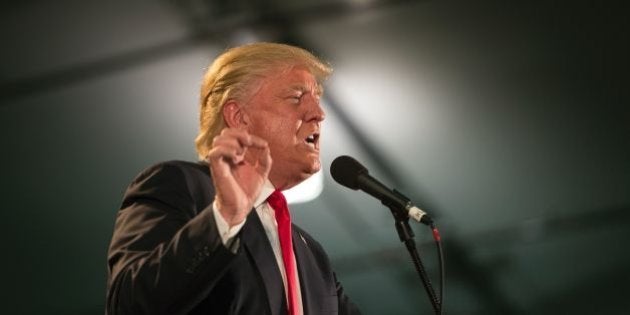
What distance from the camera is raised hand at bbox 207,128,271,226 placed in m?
1.15

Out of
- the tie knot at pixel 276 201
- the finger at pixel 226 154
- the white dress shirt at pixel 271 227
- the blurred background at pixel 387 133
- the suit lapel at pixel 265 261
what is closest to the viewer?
the finger at pixel 226 154

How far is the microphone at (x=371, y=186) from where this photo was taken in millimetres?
1538

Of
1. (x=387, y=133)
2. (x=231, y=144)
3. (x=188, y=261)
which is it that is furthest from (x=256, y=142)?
(x=387, y=133)

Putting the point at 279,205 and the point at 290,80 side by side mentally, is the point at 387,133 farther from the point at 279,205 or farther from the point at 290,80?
the point at 279,205

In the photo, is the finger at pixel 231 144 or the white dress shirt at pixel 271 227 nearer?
the finger at pixel 231 144

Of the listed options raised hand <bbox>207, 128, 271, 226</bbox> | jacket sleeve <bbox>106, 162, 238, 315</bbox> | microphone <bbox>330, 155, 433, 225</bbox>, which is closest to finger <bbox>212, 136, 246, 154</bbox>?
raised hand <bbox>207, 128, 271, 226</bbox>

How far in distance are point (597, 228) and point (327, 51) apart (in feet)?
4.93

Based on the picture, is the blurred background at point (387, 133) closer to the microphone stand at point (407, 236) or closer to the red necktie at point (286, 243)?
the red necktie at point (286, 243)

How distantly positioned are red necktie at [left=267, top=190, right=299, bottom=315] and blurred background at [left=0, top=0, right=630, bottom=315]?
142 cm

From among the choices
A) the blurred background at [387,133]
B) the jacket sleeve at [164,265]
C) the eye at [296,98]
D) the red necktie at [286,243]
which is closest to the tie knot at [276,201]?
the red necktie at [286,243]

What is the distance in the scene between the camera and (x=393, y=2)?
2977 millimetres

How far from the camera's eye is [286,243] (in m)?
1.63

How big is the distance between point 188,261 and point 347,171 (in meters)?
0.56

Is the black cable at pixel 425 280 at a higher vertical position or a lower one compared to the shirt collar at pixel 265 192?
lower
